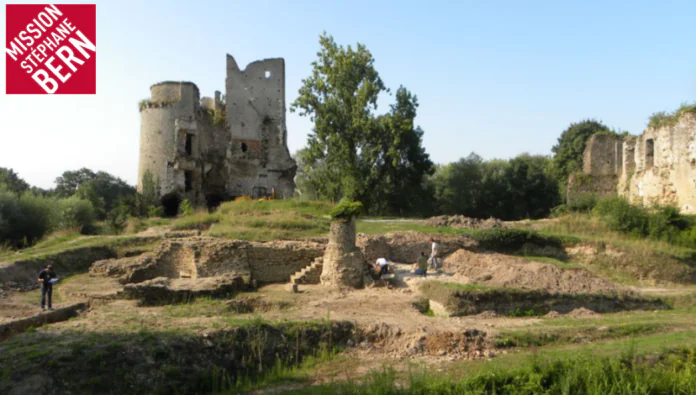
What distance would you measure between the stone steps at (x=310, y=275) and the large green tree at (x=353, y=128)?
44.0 feet

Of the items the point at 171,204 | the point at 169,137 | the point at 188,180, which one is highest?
the point at 169,137

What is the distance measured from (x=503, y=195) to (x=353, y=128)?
13.6 metres

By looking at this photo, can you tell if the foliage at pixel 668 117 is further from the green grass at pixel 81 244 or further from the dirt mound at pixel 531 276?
the green grass at pixel 81 244

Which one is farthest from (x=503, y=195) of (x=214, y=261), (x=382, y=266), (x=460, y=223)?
(x=214, y=261)

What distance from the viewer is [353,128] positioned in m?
30.3

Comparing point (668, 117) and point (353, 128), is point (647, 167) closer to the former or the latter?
point (668, 117)

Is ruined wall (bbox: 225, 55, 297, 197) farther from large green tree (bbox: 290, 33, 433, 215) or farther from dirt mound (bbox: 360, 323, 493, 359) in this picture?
dirt mound (bbox: 360, 323, 493, 359)

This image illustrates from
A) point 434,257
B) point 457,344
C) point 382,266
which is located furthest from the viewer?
point 434,257

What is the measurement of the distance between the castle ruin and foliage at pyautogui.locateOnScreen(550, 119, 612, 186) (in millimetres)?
19725

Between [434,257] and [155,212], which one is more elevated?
[155,212]

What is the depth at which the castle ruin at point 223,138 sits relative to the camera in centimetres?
3116

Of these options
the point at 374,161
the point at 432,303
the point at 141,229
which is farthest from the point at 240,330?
the point at 374,161

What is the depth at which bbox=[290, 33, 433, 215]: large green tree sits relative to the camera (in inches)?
1190

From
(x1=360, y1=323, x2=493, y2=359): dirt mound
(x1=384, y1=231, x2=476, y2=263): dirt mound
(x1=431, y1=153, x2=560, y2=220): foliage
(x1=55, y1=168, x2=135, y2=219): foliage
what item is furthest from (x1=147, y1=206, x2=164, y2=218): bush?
(x1=360, y1=323, x2=493, y2=359): dirt mound
